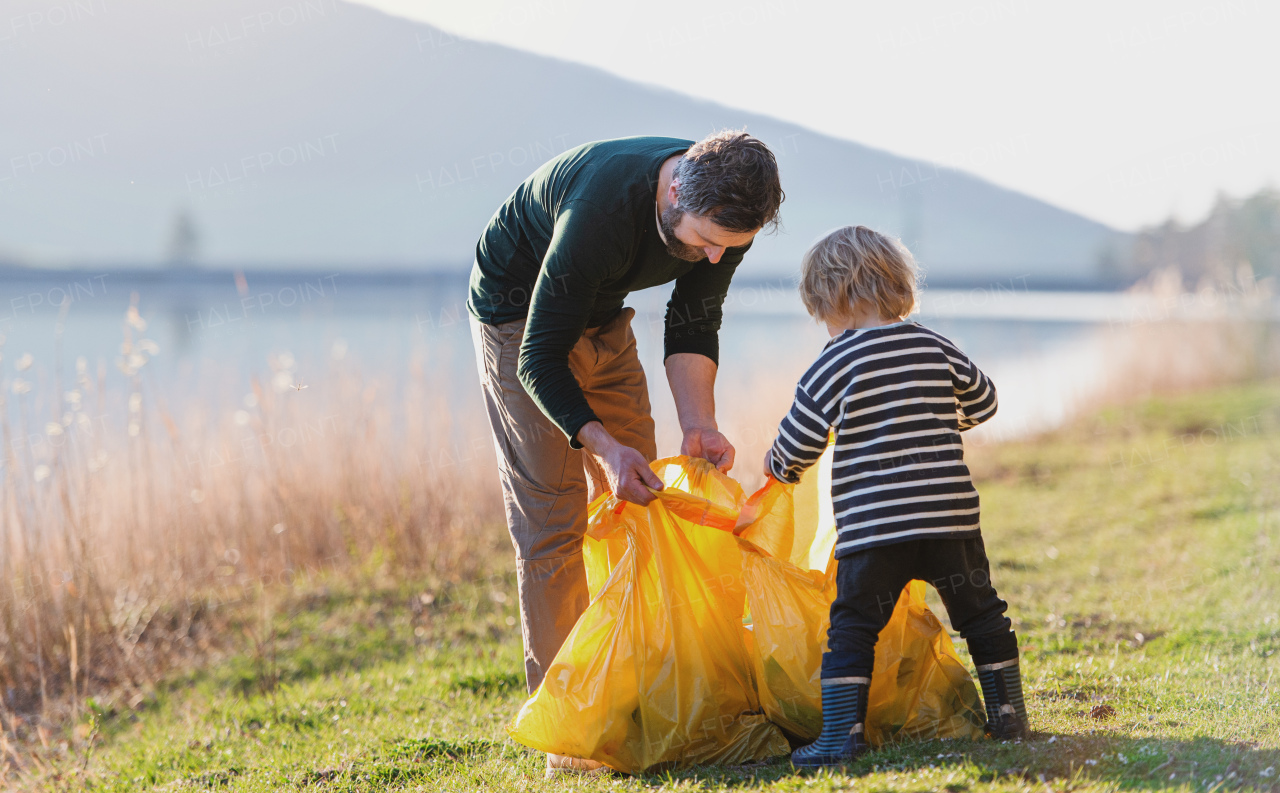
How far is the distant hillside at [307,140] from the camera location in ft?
20.4

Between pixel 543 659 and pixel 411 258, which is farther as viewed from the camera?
pixel 411 258

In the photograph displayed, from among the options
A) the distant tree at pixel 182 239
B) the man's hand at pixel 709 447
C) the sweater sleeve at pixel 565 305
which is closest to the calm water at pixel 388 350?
the man's hand at pixel 709 447

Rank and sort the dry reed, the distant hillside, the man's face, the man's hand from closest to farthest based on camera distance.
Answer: the man's face
the man's hand
the dry reed
the distant hillside

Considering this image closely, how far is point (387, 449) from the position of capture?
5.20 metres

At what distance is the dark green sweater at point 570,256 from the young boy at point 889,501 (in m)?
0.53

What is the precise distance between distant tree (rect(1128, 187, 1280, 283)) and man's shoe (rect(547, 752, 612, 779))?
998cm

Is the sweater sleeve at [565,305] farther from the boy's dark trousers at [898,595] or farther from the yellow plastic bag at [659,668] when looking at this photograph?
the boy's dark trousers at [898,595]

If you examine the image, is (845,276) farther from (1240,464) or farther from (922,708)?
(1240,464)

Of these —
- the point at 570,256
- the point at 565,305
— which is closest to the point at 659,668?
the point at 565,305

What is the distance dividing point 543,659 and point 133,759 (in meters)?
1.74

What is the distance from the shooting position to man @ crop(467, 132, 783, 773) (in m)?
2.18

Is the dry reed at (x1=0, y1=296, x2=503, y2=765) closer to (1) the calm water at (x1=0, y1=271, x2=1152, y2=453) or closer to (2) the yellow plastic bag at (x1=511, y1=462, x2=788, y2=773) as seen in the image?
(1) the calm water at (x1=0, y1=271, x2=1152, y2=453)

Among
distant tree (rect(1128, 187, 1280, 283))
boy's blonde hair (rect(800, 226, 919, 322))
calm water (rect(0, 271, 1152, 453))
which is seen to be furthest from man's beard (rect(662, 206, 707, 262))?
distant tree (rect(1128, 187, 1280, 283))

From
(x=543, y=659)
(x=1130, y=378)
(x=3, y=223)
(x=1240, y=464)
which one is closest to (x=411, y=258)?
(x=3, y=223)
